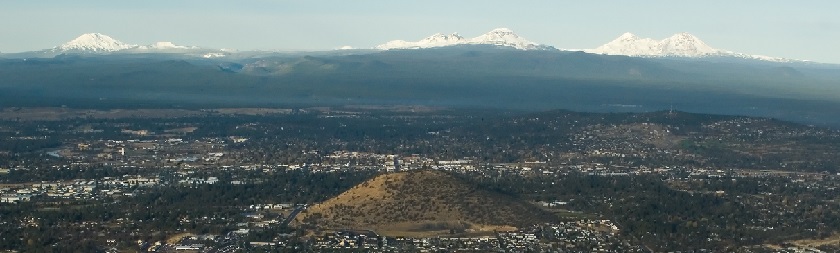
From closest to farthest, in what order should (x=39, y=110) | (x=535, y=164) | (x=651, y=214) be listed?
(x=651, y=214) → (x=535, y=164) → (x=39, y=110)

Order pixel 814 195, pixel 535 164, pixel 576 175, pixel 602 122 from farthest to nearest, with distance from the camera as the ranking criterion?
pixel 602 122 < pixel 535 164 < pixel 576 175 < pixel 814 195

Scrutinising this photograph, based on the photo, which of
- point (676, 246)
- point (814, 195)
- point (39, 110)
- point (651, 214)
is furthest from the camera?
point (39, 110)

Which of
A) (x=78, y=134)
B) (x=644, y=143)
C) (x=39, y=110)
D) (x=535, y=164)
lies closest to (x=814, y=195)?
(x=535, y=164)

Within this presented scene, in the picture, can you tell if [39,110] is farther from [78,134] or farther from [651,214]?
[651,214]

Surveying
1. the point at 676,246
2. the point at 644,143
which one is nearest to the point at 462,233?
the point at 676,246

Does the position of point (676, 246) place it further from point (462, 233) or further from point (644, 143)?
point (644, 143)

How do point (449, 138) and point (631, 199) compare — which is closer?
point (631, 199)
